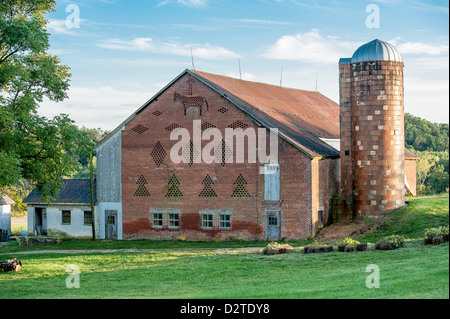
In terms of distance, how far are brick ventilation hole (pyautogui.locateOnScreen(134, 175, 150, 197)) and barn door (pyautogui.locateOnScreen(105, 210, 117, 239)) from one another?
6.36ft

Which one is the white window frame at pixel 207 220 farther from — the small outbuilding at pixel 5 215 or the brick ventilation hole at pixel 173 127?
the small outbuilding at pixel 5 215

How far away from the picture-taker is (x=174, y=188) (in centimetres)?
A: 3434

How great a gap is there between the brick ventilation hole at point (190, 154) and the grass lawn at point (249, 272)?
17.9 ft

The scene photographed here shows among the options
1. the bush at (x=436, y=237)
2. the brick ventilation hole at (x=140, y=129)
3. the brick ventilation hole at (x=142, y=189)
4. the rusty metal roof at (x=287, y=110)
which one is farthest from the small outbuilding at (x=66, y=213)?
the bush at (x=436, y=237)

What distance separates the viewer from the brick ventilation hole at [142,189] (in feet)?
115

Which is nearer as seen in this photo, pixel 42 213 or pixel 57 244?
pixel 57 244

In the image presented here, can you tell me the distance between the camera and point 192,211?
111 ft

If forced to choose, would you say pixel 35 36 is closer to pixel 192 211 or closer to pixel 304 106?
pixel 192 211

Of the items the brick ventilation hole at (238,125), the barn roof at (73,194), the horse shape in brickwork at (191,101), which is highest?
the horse shape in brickwork at (191,101)

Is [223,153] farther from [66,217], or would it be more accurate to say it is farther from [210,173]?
[66,217]

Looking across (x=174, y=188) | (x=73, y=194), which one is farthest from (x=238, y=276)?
(x=73, y=194)

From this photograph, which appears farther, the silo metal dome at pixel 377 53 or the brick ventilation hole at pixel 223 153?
the brick ventilation hole at pixel 223 153
